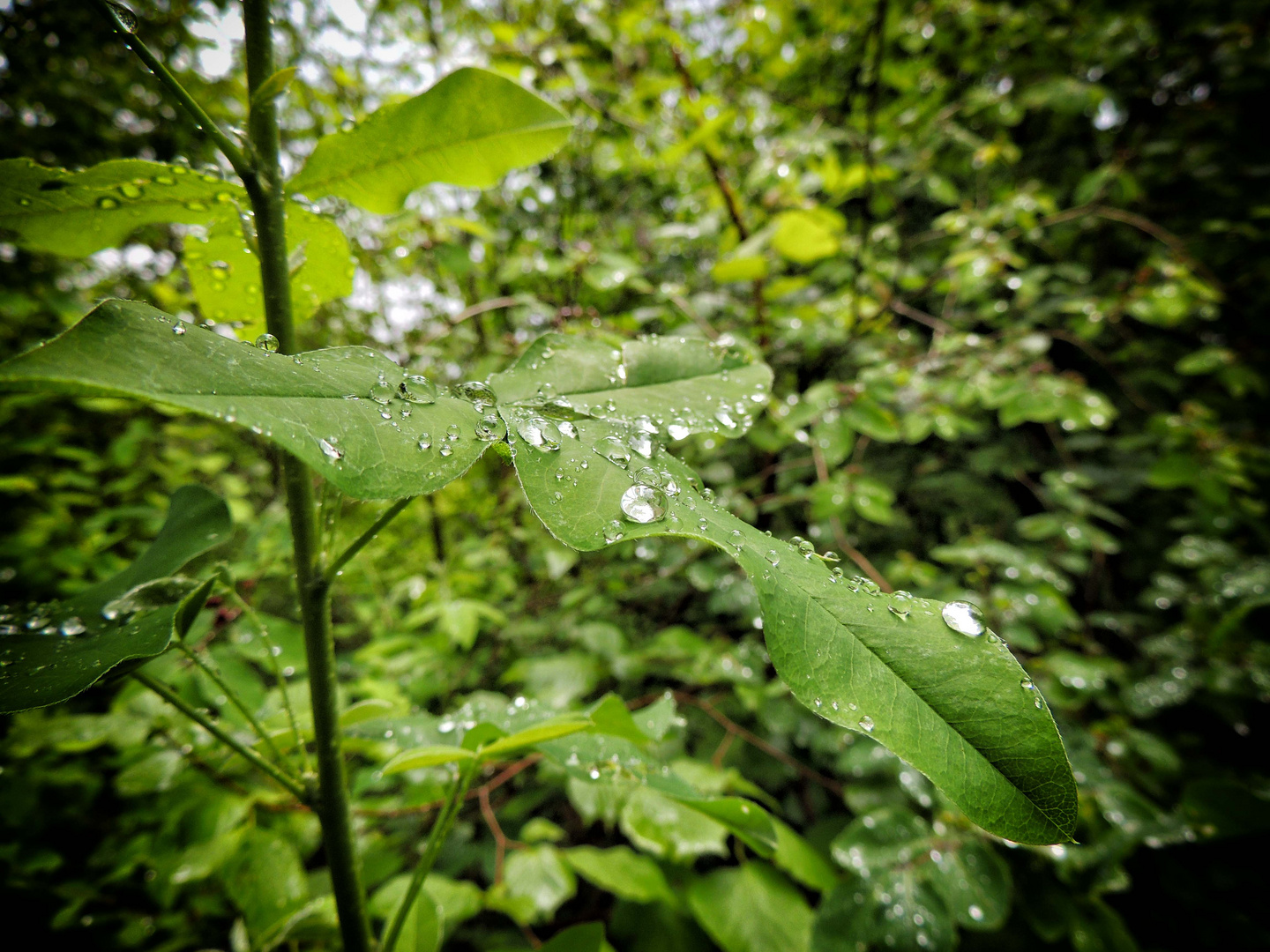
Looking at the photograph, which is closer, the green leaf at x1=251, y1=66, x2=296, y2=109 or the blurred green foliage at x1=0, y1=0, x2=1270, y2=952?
the green leaf at x1=251, y1=66, x2=296, y2=109

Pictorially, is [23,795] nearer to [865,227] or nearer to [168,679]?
[168,679]

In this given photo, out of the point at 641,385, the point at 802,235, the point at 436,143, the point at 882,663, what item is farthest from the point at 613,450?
the point at 802,235

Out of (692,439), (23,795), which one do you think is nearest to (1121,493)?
(692,439)

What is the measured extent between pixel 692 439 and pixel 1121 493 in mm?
2357

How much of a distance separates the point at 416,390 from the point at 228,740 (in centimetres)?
→ 48

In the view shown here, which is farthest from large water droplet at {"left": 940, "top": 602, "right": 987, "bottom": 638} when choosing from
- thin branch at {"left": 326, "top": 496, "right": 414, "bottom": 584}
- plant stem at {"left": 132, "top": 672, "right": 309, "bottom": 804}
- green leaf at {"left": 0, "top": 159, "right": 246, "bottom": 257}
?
green leaf at {"left": 0, "top": 159, "right": 246, "bottom": 257}

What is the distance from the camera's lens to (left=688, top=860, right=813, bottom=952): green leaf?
1.23 m

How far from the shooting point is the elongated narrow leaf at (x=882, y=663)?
34 cm

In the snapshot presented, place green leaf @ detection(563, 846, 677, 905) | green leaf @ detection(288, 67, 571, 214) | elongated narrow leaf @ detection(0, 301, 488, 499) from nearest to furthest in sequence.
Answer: elongated narrow leaf @ detection(0, 301, 488, 499) → green leaf @ detection(288, 67, 571, 214) → green leaf @ detection(563, 846, 677, 905)

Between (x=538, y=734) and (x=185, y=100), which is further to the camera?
(x=538, y=734)

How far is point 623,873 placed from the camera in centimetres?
121

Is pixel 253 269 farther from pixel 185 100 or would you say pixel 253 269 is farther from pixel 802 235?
pixel 802 235

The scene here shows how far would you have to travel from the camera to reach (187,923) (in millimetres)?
1451

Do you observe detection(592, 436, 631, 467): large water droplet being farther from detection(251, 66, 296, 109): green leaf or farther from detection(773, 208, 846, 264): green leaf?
detection(773, 208, 846, 264): green leaf
